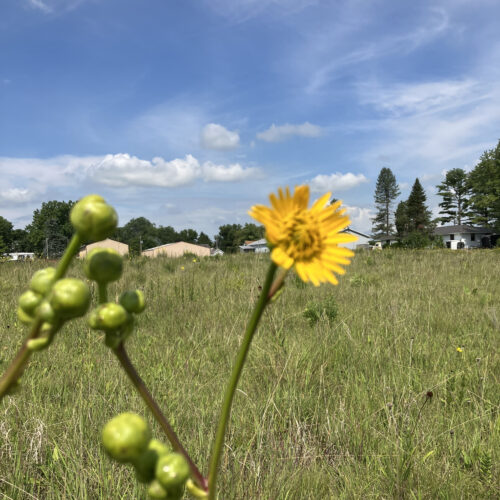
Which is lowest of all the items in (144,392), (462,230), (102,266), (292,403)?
(292,403)

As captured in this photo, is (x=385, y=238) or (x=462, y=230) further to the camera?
(x=385, y=238)

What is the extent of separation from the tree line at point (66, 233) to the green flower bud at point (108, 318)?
3582 cm

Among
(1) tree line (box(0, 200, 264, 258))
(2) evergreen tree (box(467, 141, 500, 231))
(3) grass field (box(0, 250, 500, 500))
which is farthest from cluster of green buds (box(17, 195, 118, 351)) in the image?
(2) evergreen tree (box(467, 141, 500, 231))

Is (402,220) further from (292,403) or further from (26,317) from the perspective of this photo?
(26,317)

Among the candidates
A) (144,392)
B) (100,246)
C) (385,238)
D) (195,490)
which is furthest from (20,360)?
(385,238)

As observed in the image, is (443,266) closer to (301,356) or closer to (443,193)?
(301,356)

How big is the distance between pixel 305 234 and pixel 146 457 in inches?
10.8

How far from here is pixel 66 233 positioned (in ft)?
175

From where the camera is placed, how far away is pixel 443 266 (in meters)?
8.41

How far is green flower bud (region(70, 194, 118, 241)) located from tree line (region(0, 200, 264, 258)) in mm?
35804

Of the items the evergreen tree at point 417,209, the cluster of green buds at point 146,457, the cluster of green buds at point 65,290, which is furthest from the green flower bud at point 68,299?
the evergreen tree at point 417,209

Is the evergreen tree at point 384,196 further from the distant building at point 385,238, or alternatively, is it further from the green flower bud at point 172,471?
the green flower bud at point 172,471

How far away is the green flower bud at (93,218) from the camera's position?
16.6 inches

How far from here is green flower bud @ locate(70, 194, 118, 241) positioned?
422mm
